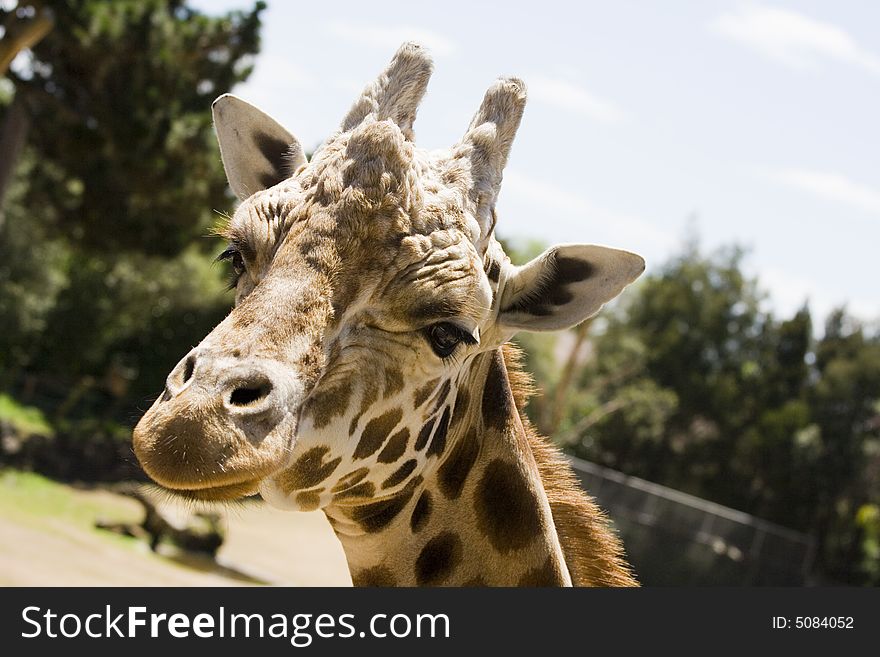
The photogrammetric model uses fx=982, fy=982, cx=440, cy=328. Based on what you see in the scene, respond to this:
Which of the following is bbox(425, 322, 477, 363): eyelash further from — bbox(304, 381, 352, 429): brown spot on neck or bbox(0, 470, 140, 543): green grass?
bbox(0, 470, 140, 543): green grass

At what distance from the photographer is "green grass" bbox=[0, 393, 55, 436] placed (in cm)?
3375

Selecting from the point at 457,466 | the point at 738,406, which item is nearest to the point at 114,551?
the point at 457,466

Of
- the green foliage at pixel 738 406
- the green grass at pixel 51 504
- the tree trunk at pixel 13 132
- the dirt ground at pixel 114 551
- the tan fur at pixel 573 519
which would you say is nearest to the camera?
the tan fur at pixel 573 519

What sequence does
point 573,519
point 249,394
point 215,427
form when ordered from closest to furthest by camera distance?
point 215,427 < point 249,394 < point 573,519

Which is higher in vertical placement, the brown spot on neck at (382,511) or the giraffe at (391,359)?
the giraffe at (391,359)

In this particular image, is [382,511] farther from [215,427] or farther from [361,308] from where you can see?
[215,427]

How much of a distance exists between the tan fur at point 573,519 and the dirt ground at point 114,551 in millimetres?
13164

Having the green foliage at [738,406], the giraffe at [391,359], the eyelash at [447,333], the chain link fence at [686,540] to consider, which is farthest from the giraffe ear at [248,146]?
the green foliage at [738,406]

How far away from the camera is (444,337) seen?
356 centimetres

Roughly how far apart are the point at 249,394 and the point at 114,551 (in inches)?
776

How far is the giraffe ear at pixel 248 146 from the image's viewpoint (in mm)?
4125

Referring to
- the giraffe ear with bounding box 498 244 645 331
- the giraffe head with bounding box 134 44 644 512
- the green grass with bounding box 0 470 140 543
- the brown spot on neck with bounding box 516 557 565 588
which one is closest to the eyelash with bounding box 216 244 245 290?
the giraffe head with bounding box 134 44 644 512

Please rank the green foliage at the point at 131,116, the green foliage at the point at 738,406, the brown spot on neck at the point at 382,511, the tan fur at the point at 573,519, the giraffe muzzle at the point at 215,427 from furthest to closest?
1. the green foliage at the point at 738,406
2. the green foliage at the point at 131,116
3. the tan fur at the point at 573,519
4. the brown spot on neck at the point at 382,511
5. the giraffe muzzle at the point at 215,427

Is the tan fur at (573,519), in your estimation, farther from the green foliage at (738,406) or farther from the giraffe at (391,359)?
the green foliage at (738,406)
